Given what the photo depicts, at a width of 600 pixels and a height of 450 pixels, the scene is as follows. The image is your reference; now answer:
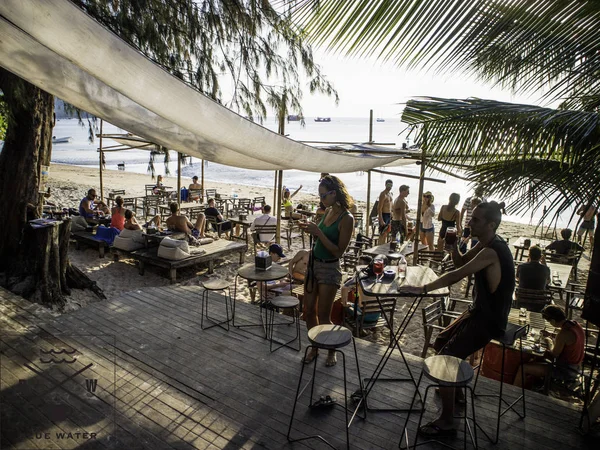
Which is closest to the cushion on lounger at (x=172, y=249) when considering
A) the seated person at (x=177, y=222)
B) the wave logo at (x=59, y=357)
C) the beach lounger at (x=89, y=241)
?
the seated person at (x=177, y=222)

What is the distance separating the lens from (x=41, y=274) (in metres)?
5.67

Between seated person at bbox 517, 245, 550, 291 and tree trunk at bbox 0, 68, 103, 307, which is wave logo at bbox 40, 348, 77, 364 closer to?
tree trunk at bbox 0, 68, 103, 307

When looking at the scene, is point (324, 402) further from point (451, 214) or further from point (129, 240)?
point (451, 214)

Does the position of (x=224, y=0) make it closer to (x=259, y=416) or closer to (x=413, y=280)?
(x=413, y=280)

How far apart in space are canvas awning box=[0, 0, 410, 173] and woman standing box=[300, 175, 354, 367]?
2.20 feet

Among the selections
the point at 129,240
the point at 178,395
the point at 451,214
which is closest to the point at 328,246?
the point at 178,395

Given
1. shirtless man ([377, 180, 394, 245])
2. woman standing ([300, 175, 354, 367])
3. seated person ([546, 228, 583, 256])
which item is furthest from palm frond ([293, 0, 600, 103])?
shirtless man ([377, 180, 394, 245])

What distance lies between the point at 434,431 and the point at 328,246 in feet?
5.03

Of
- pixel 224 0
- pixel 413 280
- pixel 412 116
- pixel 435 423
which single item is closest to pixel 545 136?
pixel 412 116

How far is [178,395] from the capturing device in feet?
10.7

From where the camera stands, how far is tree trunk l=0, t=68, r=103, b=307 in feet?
18.5

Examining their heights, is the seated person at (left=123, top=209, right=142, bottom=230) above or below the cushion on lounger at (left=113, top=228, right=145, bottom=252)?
above

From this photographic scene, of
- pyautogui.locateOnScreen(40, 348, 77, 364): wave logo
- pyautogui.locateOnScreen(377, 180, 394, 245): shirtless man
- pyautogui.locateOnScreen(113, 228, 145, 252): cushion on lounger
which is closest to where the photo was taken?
pyautogui.locateOnScreen(40, 348, 77, 364): wave logo

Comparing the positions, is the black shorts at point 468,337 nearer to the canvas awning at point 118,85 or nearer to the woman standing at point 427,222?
the canvas awning at point 118,85
